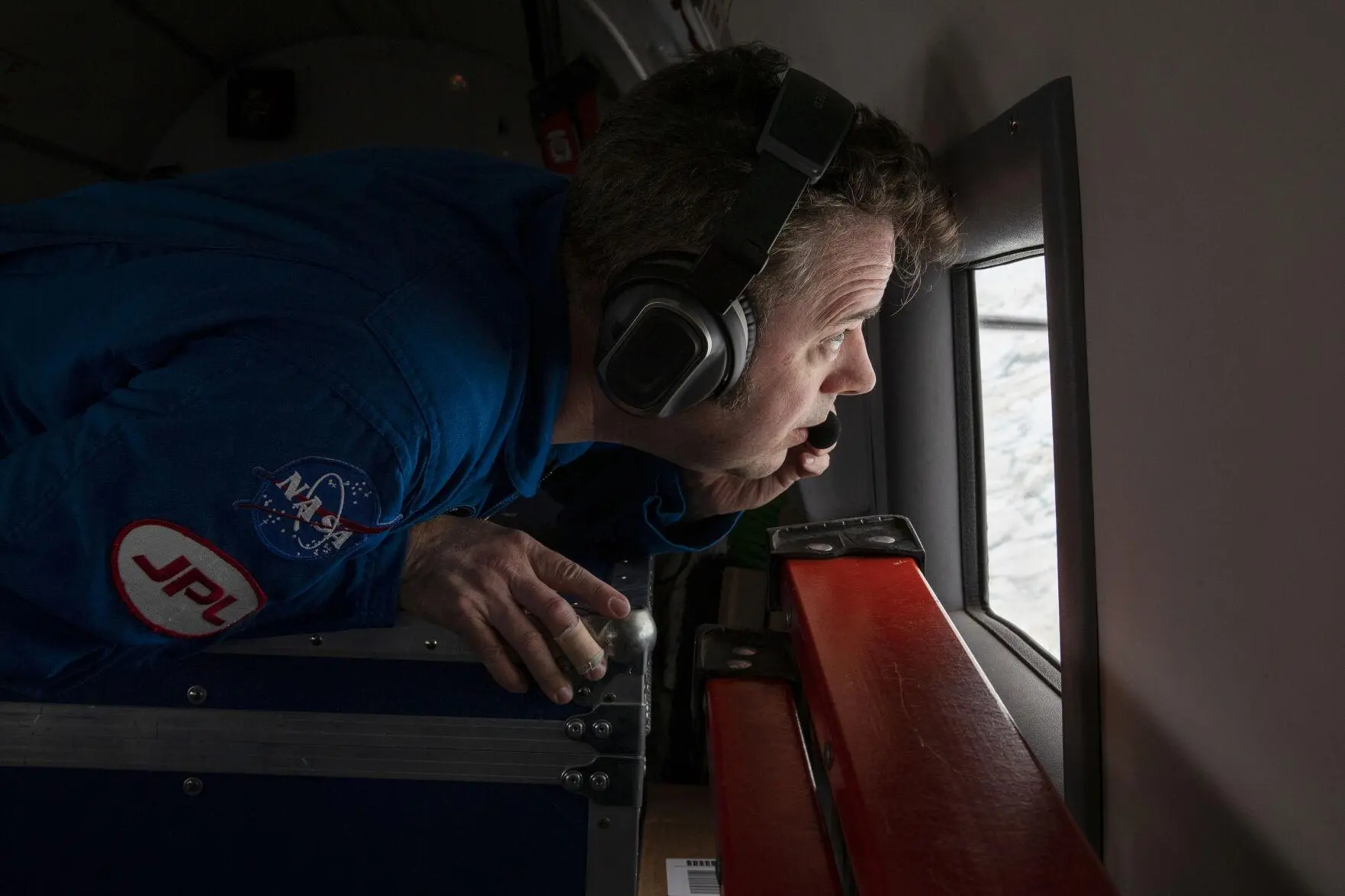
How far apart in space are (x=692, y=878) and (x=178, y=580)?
1302 mm

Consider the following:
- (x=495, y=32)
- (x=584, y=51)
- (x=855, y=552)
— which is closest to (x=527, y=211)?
(x=855, y=552)

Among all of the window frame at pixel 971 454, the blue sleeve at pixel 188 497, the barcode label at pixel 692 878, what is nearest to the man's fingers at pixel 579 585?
the blue sleeve at pixel 188 497

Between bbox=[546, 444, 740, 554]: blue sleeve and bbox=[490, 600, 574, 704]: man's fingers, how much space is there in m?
0.38

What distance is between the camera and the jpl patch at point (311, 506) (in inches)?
32.7

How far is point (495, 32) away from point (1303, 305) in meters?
3.19

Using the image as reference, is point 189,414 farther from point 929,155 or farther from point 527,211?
point 929,155

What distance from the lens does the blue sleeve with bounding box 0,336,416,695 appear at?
816mm

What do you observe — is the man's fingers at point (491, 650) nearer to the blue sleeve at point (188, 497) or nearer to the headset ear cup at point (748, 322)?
the blue sleeve at point (188, 497)

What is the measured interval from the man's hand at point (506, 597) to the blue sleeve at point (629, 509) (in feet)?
1.02

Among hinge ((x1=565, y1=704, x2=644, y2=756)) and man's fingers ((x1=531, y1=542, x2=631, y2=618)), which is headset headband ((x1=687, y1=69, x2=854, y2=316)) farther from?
hinge ((x1=565, y1=704, x2=644, y2=756))

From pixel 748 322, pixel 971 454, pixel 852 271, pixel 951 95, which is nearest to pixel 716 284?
pixel 748 322

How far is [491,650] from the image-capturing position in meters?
1.03

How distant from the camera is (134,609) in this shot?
86 centimetres

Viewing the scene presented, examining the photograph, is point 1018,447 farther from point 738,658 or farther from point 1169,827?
point 1169,827
